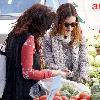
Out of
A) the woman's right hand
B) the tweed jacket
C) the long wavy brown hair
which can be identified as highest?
the long wavy brown hair

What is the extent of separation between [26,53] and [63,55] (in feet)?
3.90

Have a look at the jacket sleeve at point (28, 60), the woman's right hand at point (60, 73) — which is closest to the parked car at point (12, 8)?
the woman's right hand at point (60, 73)

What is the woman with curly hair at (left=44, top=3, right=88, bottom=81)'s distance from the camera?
515 cm

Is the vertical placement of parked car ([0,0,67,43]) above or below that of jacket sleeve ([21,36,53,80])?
above

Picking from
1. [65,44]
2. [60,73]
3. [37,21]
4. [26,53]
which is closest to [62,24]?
[65,44]

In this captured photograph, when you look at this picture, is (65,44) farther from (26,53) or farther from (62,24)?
(26,53)

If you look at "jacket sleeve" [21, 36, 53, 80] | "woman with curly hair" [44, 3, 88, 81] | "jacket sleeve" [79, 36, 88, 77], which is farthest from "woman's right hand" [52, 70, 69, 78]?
"jacket sleeve" [79, 36, 88, 77]

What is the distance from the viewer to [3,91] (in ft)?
14.2

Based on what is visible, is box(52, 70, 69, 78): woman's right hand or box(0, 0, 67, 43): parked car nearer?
box(52, 70, 69, 78): woman's right hand

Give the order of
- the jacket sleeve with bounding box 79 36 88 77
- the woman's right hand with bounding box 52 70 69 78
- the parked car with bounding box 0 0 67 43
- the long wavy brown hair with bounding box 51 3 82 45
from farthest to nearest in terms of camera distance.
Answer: the parked car with bounding box 0 0 67 43 → the jacket sleeve with bounding box 79 36 88 77 → the long wavy brown hair with bounding box 51 3 82 45 → the woman's right hand with bounding box 52 70 69 78

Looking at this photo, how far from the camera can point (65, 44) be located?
524 centimetres

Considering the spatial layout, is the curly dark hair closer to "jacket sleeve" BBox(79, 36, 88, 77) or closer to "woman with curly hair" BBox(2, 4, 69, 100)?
"woman with curly hair" BBox(2, 4, 69, 100)

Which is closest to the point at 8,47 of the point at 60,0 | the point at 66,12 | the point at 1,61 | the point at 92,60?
the point at 1,61

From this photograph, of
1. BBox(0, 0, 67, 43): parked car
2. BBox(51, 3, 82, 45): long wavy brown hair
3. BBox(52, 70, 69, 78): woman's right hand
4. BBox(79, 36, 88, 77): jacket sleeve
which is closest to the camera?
BBox(52, 70, 69, 78): woman's right hand
